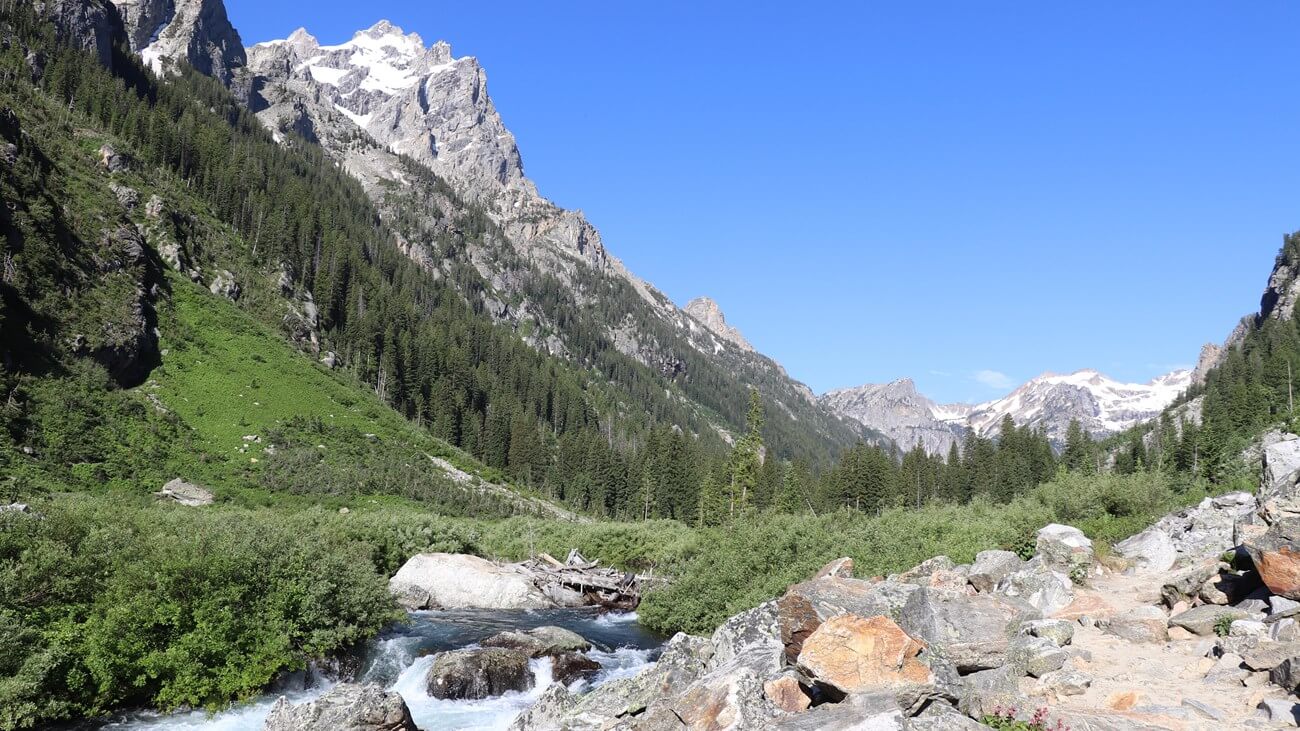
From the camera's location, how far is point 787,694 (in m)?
13.5

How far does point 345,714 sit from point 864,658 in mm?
13033

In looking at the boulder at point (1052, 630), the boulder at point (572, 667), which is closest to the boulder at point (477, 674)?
the boulder at point (572, 667)

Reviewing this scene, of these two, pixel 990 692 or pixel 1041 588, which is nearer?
pixel 990 692

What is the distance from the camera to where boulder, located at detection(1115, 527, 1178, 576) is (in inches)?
891

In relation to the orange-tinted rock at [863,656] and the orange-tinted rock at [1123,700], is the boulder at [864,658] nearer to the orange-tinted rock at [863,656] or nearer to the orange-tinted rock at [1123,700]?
the orange-tinted rock at [863,656]

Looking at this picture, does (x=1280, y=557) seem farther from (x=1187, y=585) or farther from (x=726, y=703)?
(x=726, y=703)

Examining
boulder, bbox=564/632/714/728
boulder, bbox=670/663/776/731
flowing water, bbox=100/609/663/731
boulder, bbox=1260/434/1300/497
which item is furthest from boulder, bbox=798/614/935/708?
boulder, bbox=1260/434/1300/497

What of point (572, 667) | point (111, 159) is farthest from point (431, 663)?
point (111, 159)

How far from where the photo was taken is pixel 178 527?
27.7m

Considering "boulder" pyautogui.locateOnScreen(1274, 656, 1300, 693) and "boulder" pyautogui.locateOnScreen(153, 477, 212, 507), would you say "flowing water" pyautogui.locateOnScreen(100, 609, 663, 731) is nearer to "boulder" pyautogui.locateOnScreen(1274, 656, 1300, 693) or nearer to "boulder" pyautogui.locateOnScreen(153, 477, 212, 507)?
"boulder" pyautogui.locateOnScreen(1274, 656, 1300, 693)

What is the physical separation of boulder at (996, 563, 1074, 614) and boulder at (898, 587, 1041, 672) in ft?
9.65

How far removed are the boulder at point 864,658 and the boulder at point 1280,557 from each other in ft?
24.7

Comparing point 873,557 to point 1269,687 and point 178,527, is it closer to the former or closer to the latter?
point 1269,687

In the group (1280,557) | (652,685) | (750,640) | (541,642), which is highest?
(1280,557)
